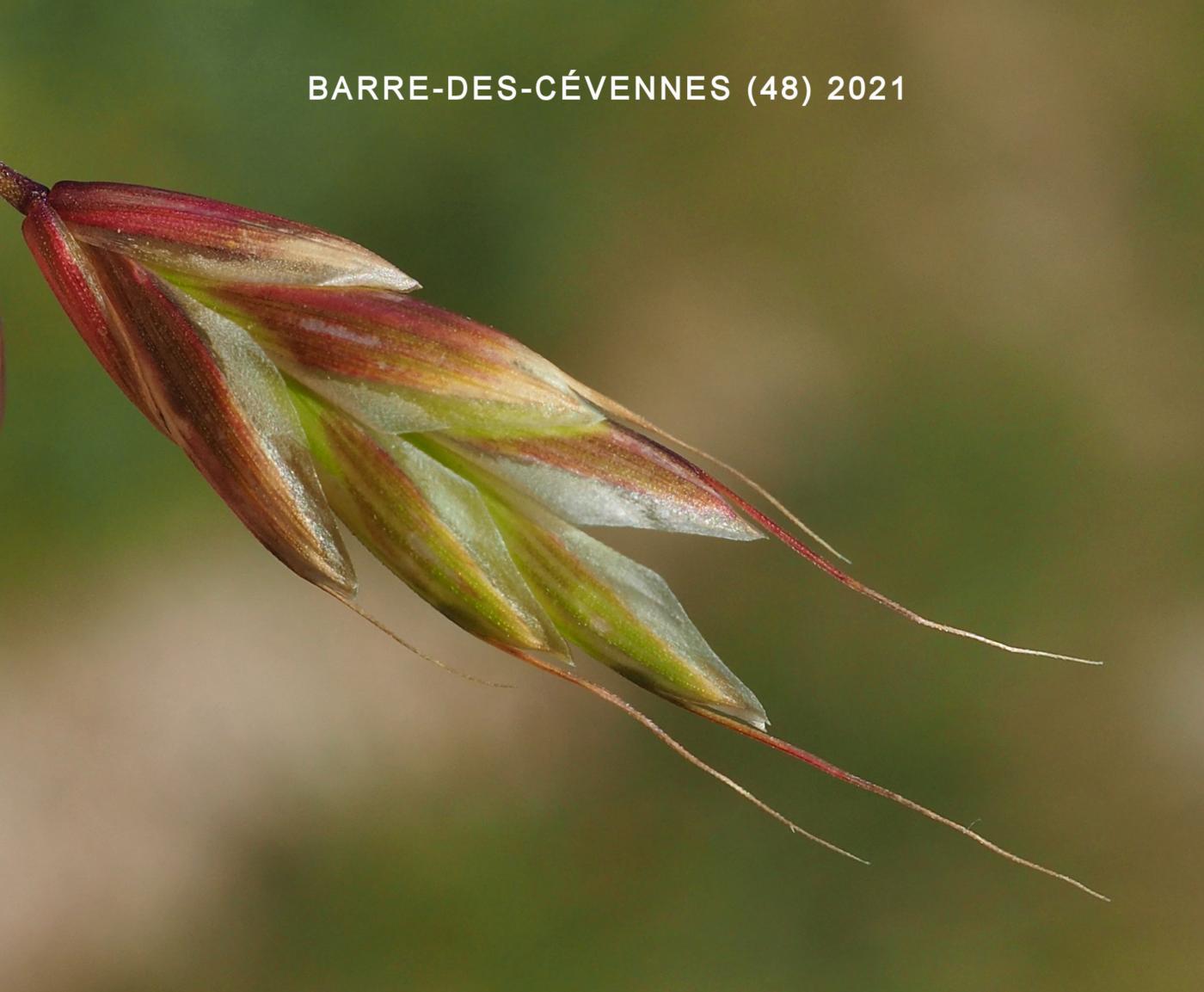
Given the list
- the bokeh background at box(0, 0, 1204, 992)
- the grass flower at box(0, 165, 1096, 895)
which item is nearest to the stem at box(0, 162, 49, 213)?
the grass flower at box(0, 165, 1096, 895)

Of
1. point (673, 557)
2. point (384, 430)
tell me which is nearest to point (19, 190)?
point (384, 430)

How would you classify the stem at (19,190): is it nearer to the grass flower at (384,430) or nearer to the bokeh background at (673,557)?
the grass flower at (384,430)

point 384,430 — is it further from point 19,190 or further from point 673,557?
point 673,557

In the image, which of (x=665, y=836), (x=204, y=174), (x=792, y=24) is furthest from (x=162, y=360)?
(x=792, y=24)

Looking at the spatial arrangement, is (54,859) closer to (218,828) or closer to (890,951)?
(218,828)

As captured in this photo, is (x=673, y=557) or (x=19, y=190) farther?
(x=673, y=557)

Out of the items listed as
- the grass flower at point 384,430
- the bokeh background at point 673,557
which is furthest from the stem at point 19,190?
the bokeh background at point 673,557

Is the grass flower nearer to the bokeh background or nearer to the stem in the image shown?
the stem
